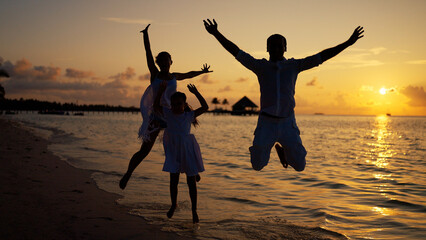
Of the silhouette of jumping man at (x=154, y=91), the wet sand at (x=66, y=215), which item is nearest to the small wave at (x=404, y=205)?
the wet sand at (x=66, y=215)

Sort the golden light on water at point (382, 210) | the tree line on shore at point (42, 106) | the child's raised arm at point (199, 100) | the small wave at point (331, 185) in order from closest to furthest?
the child's raised arm at point (199, 100), the golden light on water at point (382, 210), the small wave at point (331, 185), the tree line on shore at point (42, 106)

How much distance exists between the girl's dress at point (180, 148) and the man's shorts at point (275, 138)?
1.03 m

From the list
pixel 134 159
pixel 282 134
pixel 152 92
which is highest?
pixel 152 92

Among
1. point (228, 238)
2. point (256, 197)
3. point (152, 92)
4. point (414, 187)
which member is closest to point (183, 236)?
point (228, 238)

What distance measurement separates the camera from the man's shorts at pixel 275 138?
492 cm

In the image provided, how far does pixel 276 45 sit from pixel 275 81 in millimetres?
474

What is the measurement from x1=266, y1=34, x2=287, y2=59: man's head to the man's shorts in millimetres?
831

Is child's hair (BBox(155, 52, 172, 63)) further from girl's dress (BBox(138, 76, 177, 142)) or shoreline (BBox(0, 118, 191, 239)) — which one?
shoreline (BBox(0, 118, 191, 239))

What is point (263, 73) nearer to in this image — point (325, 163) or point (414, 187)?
point (414, 187)

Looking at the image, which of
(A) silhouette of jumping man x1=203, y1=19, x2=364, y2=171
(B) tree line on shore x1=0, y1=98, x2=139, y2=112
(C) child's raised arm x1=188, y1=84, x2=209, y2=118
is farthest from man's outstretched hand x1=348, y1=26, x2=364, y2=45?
(B) tree line on shore x1=0, y1=98, x2=139, y2=112

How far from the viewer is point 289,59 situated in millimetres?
4852

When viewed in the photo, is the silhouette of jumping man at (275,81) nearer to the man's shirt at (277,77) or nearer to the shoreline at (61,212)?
the man's shirt at (277,77)

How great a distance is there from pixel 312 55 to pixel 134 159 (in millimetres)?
3418

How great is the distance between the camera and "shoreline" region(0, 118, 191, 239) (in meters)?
4.82
